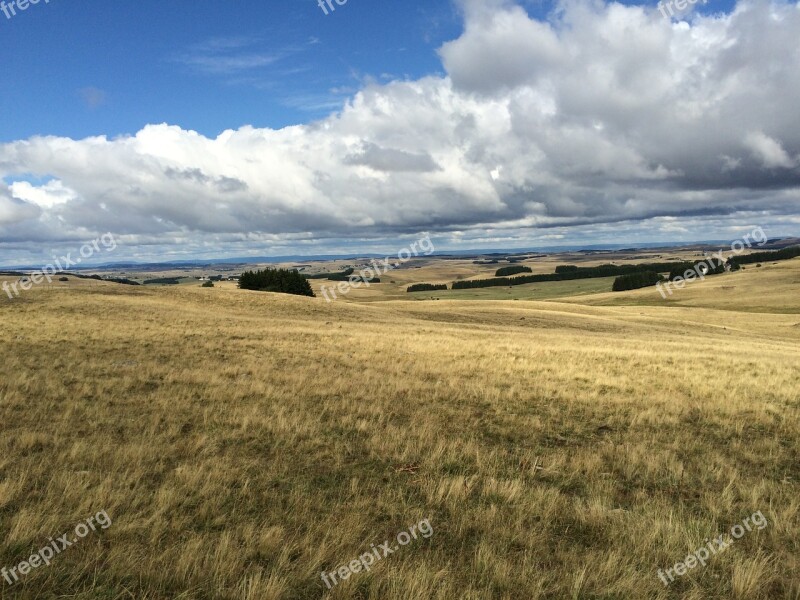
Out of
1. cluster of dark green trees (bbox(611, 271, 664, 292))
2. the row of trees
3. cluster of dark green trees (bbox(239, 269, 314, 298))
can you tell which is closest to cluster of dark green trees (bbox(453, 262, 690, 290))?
the row of trees

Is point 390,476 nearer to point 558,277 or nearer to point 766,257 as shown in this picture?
point 558,277

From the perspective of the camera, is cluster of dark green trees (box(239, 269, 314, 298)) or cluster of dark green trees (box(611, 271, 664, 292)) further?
cluster of dark green trees (box(611, 271, 664, 292))

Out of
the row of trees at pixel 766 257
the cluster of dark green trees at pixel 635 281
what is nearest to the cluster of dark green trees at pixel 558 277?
the row of trees at pixel 766 257

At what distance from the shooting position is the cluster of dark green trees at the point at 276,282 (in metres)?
83.8

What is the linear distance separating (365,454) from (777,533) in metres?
5.79

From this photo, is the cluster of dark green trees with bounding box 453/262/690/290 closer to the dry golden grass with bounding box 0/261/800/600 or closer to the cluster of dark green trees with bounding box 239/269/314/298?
the cluster of dark green trees with bounding box 239/269/314/298

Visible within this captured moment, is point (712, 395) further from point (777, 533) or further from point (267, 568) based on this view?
point (267, 568)

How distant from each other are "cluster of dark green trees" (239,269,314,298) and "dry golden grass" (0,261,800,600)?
67683 millimetres

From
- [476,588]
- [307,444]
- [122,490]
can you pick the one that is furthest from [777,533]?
[122,490]

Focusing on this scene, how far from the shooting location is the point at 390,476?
713cm

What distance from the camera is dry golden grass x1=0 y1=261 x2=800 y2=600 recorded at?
4.62 m

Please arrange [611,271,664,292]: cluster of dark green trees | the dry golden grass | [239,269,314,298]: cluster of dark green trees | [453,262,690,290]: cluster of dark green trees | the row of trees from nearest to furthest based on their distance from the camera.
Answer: the dry golden grass
[239,269,314,298]: cluster of dark green trees
[611,271,664,292]: cluster of dark green trees
the row of trees
[453,262,690,290]: cluster of dark green trees

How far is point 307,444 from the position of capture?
8.28 metres

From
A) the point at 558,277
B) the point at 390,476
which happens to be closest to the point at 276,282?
the point at 390,476
